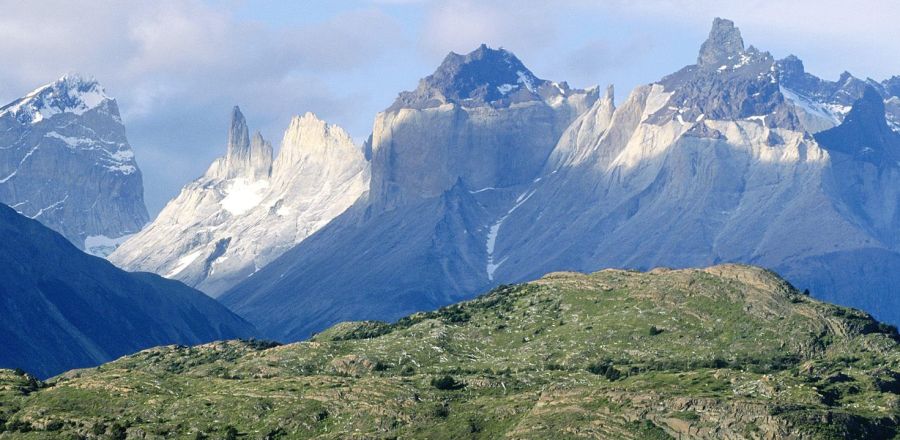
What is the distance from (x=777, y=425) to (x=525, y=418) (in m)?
28.2

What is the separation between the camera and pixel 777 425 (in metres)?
181

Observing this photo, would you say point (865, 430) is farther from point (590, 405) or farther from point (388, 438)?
point (388, 438)

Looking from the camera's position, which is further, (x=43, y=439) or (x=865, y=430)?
(x=43, y=439)

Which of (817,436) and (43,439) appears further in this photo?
(43,439)

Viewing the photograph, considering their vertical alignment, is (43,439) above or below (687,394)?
above

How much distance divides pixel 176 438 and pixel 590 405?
4539 cm

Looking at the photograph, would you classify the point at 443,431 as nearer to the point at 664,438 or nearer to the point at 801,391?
the point at 664,438

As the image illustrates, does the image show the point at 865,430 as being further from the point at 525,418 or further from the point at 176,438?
the point at 176,438

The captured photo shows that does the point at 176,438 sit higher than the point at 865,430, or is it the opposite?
the point at 176,438

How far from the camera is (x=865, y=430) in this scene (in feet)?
596

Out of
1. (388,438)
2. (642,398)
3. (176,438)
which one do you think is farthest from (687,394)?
(176,438)

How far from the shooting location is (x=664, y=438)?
611 feet

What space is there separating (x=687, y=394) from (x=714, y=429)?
9.86 m

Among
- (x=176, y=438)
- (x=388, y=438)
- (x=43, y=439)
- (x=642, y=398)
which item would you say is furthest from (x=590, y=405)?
(x=43, y=439)
